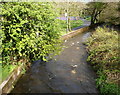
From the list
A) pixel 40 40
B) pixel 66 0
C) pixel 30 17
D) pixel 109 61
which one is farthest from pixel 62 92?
pixel 66 0

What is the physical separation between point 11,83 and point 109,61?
583cm

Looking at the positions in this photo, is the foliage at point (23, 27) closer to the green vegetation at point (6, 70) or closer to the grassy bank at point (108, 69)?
the green vegetation at point (6, 70)

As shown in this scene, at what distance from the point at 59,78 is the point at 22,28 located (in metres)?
3.59

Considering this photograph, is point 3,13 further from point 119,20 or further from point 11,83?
point 119,20

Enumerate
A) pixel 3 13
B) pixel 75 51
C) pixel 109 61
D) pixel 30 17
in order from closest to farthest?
pixel 3 13 → pixel 30 17 → pixel 109 61 → pixel 75 51

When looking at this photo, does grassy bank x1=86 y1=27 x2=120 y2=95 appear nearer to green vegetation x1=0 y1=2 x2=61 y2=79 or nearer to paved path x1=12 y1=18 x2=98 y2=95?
paved path x1=12 y1=18 x2=98 y2=95

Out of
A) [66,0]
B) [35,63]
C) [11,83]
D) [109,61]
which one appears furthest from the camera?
[66,0]

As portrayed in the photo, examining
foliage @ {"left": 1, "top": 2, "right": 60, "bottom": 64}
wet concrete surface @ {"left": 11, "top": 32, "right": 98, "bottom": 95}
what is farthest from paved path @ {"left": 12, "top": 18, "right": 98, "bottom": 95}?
foliage @ {"left": 1, "top": 2, "right": 60, "bottom": 64}

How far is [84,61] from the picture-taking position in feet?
30.8

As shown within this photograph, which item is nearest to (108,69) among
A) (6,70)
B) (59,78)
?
(59,78)

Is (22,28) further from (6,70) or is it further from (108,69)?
(108,69)

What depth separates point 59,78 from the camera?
715 cm

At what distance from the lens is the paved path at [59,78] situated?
6148mm

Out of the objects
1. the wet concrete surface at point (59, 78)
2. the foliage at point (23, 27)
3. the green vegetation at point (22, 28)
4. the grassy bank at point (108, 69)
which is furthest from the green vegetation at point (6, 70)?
the grassy bank at point (108, 69)
